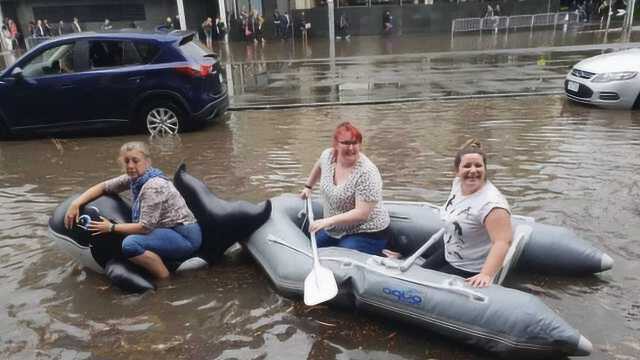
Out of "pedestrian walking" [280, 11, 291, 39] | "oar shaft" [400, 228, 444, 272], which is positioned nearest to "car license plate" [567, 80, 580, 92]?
"oar shaft" [400, 228, 444, 272]

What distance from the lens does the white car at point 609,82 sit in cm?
952

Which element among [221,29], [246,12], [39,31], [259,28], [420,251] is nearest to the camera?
[420,251]

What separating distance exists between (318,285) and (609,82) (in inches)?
325

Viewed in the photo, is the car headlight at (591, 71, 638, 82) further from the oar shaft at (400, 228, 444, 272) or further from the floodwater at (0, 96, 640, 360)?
the oar shaft at (400, 228, 444, 272)

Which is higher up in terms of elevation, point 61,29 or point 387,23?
point 61,29

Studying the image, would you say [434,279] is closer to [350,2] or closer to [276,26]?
[276,26]

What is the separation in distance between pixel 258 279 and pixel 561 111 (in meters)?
7.37

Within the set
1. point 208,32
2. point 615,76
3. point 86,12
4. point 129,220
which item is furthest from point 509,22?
point 129,220

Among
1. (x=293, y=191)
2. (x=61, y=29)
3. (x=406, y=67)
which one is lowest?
(x=293, y=191)

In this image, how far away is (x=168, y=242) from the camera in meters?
4.28

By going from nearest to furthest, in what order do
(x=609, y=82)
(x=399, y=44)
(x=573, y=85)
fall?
(x=609, y=82) < (x=573, y=85) < (x=399, y=44)

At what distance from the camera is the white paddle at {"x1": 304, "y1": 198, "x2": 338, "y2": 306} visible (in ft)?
11.6

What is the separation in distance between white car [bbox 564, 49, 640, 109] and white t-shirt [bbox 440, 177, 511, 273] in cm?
728

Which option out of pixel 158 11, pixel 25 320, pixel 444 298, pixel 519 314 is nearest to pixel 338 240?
pixel 444 298
